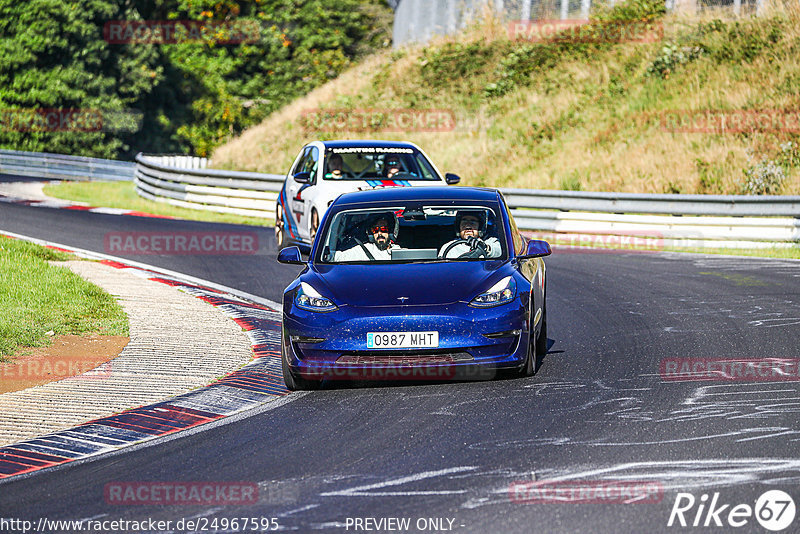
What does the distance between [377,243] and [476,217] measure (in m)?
0.89

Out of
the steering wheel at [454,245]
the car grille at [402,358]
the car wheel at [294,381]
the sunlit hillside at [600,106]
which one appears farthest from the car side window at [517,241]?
the sunlit hillside at [600,106]

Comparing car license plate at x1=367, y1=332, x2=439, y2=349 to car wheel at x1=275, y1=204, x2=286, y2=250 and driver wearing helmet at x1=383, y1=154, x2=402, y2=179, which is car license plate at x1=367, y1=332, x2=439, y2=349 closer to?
driver wearing helmet at x1=383, y1=154, x2=402, y2=179

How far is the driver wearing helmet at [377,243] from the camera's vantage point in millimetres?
9844

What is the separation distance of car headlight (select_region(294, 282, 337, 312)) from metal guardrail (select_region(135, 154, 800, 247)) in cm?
1266

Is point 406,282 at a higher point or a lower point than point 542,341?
higher

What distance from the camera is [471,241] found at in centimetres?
987

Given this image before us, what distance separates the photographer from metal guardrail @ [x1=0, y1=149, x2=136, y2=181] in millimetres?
43406

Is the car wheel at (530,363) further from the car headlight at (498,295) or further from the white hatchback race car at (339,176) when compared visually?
the white hatchback race car at (339,176)

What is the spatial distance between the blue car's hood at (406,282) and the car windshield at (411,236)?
27cm

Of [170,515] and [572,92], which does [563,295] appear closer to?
[170,515]

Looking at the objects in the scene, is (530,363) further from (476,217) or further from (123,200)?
(123,200)

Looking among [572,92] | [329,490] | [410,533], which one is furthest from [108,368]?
[572,92]

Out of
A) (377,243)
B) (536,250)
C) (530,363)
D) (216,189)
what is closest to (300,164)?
(377,243)

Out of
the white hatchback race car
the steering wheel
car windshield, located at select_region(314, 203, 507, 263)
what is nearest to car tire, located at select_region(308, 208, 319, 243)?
the white hatchback race car
